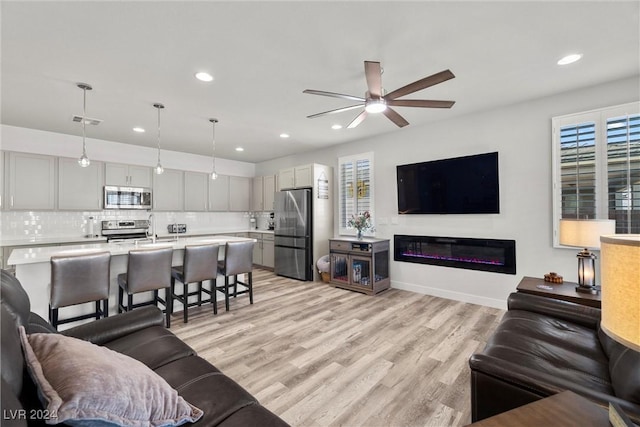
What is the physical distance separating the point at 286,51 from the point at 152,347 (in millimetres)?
2412

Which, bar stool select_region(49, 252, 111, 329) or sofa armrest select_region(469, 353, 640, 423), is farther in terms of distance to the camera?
bar stool select_region(49, 252, 111, 329)

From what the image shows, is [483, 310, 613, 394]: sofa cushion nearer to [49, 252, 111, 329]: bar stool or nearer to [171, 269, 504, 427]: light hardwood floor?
[171, 269, 504, 427]: light hardwood floor

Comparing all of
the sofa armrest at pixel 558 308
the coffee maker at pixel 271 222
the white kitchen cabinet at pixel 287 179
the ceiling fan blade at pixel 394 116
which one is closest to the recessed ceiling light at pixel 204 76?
the ceiling fan blade at pixel 394 116

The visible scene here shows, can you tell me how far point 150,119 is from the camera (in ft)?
13.2

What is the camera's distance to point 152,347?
1.62 m

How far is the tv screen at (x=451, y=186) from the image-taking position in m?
3.75

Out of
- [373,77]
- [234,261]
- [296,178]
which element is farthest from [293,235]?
[373,77]

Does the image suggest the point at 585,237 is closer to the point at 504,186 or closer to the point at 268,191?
the point at 504,186

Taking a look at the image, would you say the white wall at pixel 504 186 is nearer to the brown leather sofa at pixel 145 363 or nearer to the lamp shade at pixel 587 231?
the lamp shade at pixel 587 231

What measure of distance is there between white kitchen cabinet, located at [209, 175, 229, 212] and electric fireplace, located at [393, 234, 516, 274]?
13.7 feet

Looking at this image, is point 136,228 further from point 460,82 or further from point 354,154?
point 460,82

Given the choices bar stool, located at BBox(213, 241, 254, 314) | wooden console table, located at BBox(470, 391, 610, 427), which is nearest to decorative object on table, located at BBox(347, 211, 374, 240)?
bar stool, located at BBox(213, 241, 254, 314)

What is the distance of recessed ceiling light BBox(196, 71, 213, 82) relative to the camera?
8.97ft

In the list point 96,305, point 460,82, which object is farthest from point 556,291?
point 96,305
